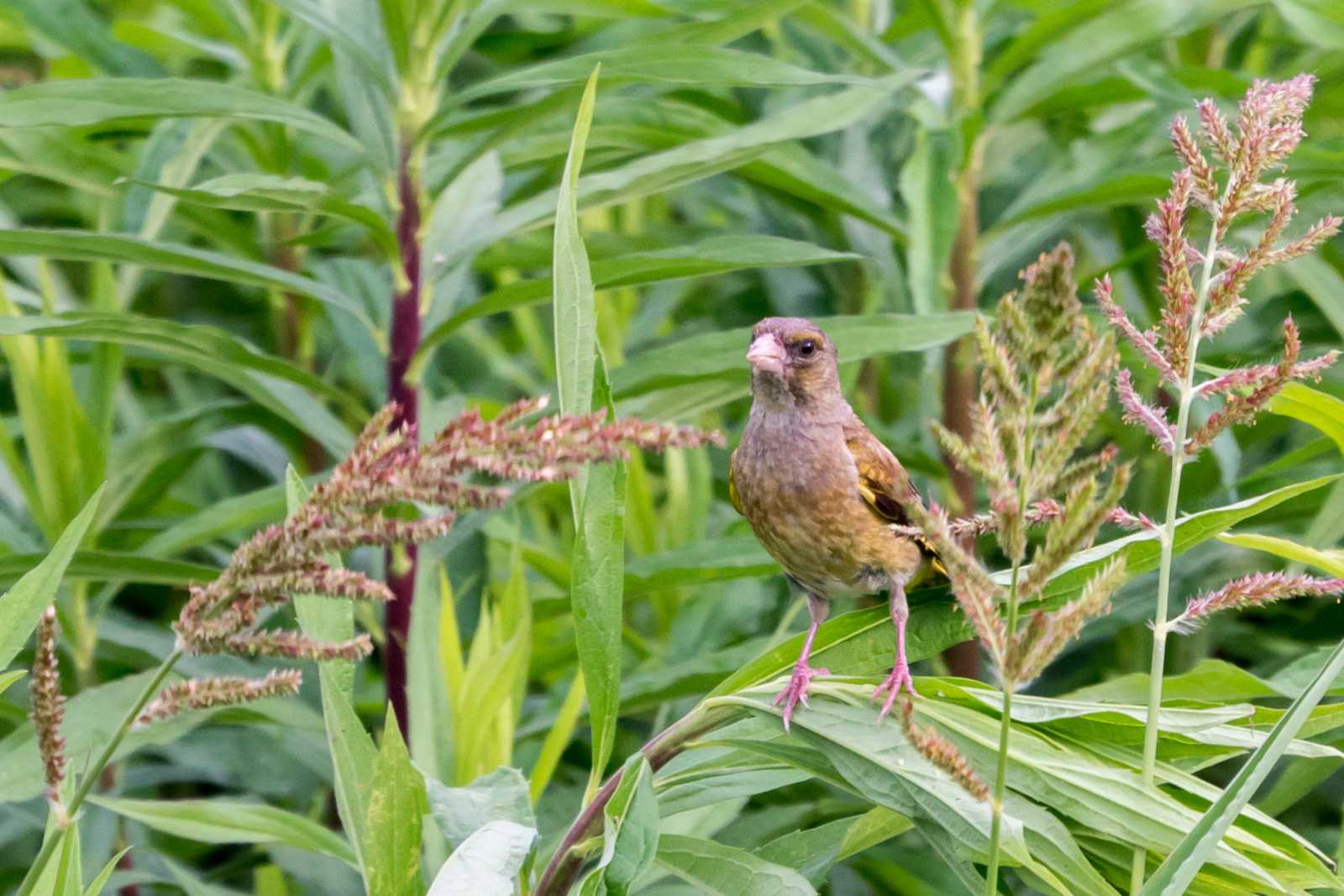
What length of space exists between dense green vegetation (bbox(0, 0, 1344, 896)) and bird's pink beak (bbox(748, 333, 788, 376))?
13 centimetres

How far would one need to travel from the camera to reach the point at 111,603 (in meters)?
3.31

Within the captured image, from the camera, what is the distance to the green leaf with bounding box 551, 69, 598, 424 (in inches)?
57.4

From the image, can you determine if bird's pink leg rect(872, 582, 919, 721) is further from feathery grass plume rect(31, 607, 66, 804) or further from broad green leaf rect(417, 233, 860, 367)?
feathery grass plume rect(31, 607, 66, 804)

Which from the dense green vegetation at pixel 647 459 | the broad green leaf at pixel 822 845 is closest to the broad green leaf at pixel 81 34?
the dense green vegetation at pixel 647 459

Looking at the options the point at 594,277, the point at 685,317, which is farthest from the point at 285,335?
the point at 594,277

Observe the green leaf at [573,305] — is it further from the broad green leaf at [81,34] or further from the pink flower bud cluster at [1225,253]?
the broad green leaf at [81,34]

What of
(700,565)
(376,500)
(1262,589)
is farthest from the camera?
(700,565)

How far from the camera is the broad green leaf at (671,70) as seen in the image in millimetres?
2152

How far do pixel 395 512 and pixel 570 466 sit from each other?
1.27 metres

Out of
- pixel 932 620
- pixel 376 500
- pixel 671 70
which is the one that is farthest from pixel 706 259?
pixel 376 500

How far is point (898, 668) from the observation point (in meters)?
1.50

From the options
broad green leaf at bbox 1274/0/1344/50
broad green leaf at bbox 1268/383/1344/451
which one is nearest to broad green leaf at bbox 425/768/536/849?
broad green leaf at bbox 1268/383/1344/451

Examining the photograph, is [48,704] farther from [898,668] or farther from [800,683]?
[898,668]

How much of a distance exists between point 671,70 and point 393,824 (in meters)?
1.20
